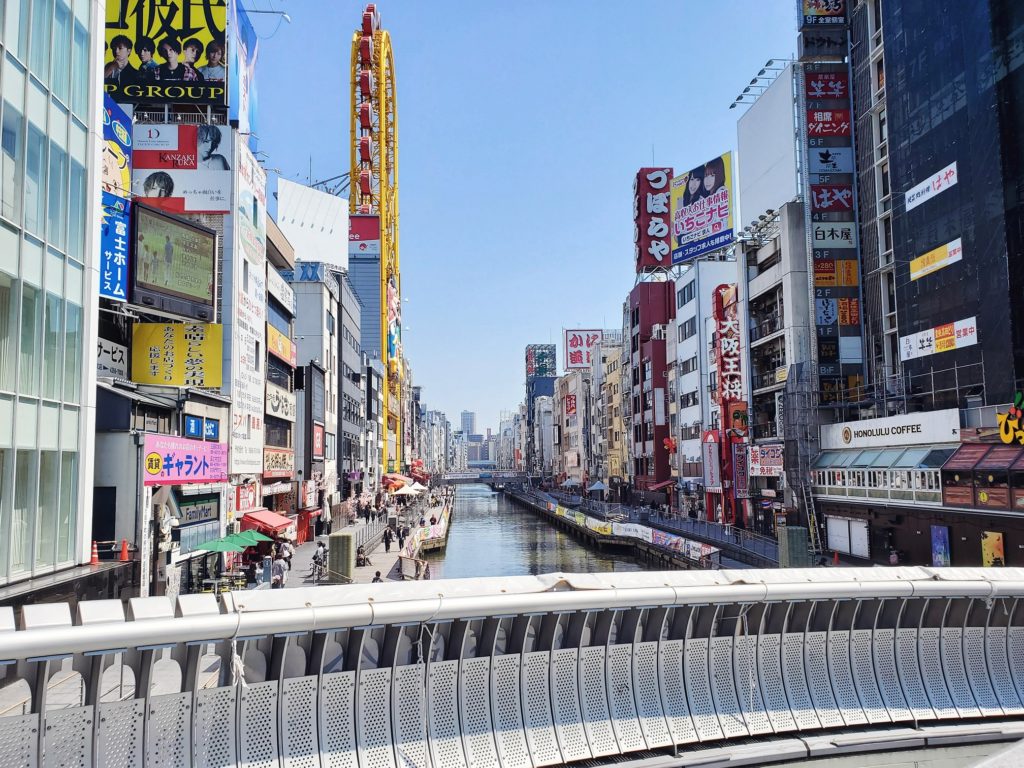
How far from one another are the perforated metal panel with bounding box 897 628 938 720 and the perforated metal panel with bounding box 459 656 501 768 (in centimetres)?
623

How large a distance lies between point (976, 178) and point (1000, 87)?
10.9 ft

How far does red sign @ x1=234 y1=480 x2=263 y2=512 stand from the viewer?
34.9 m

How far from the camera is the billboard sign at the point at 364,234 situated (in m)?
103

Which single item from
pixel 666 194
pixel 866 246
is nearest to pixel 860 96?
pixel 866 246

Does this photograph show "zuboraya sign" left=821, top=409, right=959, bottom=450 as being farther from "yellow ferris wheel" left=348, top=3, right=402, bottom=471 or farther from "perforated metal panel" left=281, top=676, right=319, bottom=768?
"yellow ferris wheel" left=348, top=3, right=402, bottom=471

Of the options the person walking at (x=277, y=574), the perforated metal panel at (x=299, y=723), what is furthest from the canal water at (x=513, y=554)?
the perforated metal panel at (x=299, y=723)

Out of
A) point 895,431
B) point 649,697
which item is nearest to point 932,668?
point 649,697

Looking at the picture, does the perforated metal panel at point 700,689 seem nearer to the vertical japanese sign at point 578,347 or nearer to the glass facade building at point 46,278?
the glass facade building at point 46,278

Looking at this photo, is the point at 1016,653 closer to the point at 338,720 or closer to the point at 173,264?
the point at 338,720

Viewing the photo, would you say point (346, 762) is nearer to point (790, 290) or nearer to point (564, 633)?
point (564, 633)

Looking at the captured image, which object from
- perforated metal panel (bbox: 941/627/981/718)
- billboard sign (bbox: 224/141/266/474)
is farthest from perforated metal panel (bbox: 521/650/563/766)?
billboard sign (bbox: 224/141/266/474)

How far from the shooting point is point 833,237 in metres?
44.1

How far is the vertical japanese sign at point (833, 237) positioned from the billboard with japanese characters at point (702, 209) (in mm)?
22464

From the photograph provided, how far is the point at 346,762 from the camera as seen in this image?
8664 mm
